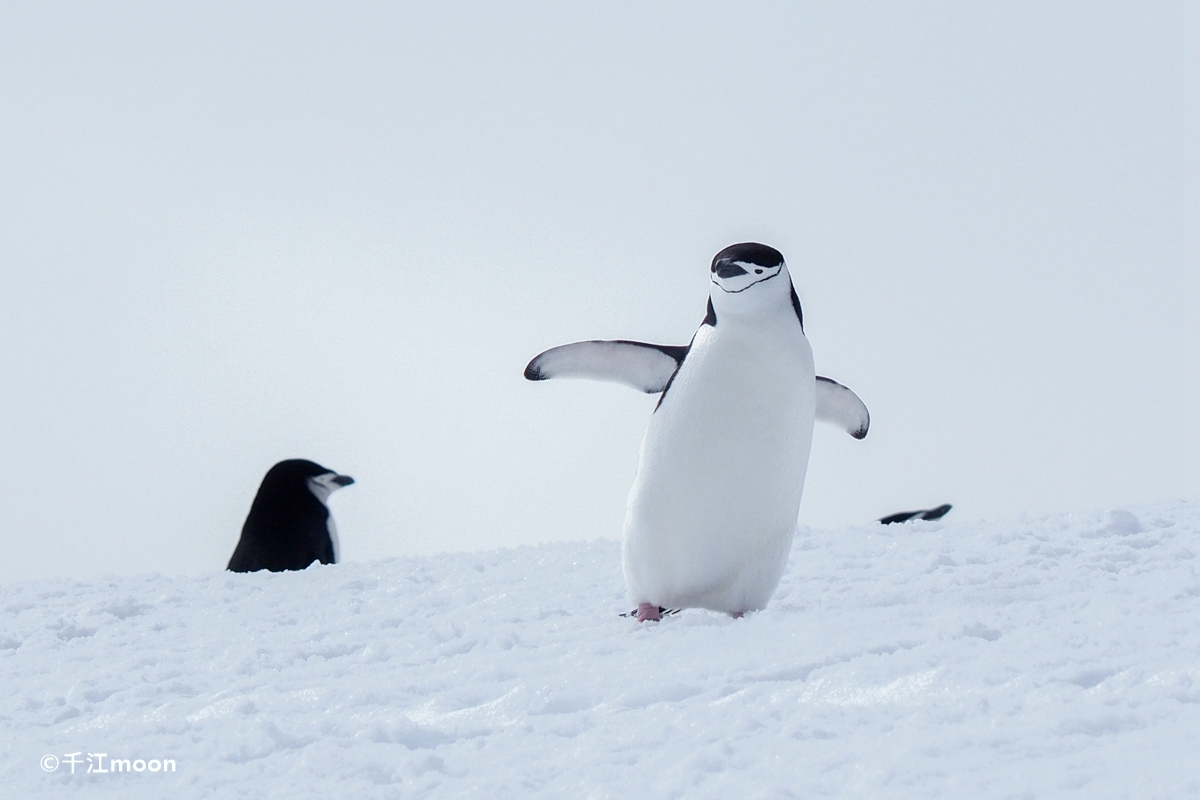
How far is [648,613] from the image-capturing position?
4301mm

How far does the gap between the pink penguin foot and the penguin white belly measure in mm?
55

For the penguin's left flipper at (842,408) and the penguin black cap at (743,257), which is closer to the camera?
the penguin black cap at (743,257)

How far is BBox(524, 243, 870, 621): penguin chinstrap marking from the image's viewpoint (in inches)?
164

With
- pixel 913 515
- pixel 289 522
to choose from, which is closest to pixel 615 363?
pixel 289 522

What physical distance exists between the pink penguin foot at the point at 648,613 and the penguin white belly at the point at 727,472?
2.2 inches

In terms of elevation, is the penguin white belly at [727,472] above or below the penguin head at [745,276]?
below

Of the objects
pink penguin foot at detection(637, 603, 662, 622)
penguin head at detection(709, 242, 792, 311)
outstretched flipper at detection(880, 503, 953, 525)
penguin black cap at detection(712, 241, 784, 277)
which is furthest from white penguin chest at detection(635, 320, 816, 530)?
outstretched flipper at detection(880, 503, 953, 525)

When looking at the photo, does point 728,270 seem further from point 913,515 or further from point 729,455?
point 913,515

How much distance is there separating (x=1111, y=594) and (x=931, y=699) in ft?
4.30

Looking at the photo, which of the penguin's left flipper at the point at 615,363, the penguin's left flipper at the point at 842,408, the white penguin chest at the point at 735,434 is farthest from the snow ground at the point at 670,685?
the penguin's left flipper at the point at 615,363

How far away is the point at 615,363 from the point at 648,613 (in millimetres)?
1046

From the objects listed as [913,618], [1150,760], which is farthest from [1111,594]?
[1150,760]

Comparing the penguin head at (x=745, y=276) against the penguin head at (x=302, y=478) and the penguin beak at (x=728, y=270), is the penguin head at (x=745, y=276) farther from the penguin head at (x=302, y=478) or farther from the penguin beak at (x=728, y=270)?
the penguin head at (x=302, y=478)

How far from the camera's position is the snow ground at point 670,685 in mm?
2514
